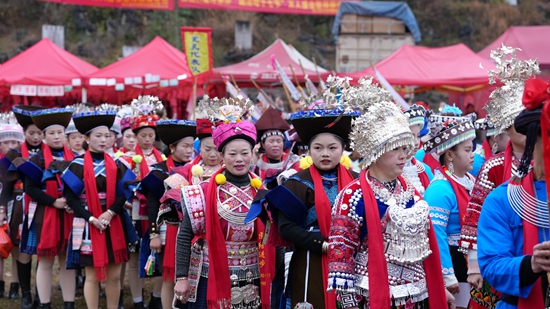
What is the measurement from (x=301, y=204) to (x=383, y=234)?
0.68 metres

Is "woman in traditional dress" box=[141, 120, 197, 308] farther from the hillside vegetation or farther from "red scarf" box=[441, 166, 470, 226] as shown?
the hillside vegetation

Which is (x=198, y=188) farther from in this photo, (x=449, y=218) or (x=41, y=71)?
(x=41, y=71)

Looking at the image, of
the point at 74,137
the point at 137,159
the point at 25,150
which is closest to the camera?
the point at 137,159

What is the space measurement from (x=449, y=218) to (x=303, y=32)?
3287 centimetres

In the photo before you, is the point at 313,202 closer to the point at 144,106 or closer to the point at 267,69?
the point at 144,106

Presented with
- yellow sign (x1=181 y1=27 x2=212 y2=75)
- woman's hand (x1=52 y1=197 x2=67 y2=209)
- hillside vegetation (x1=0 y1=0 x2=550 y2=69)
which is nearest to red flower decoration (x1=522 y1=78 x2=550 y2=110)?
woman's hand (x1=52 y1=197 x2=67 y2=209)

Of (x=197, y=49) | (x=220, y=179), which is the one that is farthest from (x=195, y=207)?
(x=197, y=49)

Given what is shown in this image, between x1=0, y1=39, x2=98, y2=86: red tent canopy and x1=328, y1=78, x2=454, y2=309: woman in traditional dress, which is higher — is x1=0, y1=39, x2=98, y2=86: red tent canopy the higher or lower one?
the higher one

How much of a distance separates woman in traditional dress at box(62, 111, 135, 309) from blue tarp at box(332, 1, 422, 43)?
20.8 m

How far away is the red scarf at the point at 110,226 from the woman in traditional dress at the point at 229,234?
5.98 ft

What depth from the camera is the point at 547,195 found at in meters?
2.68

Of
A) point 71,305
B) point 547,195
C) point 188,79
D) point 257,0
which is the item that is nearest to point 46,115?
point 71,305

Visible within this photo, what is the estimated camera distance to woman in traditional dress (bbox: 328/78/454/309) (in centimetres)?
353

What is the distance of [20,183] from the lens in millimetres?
7750
